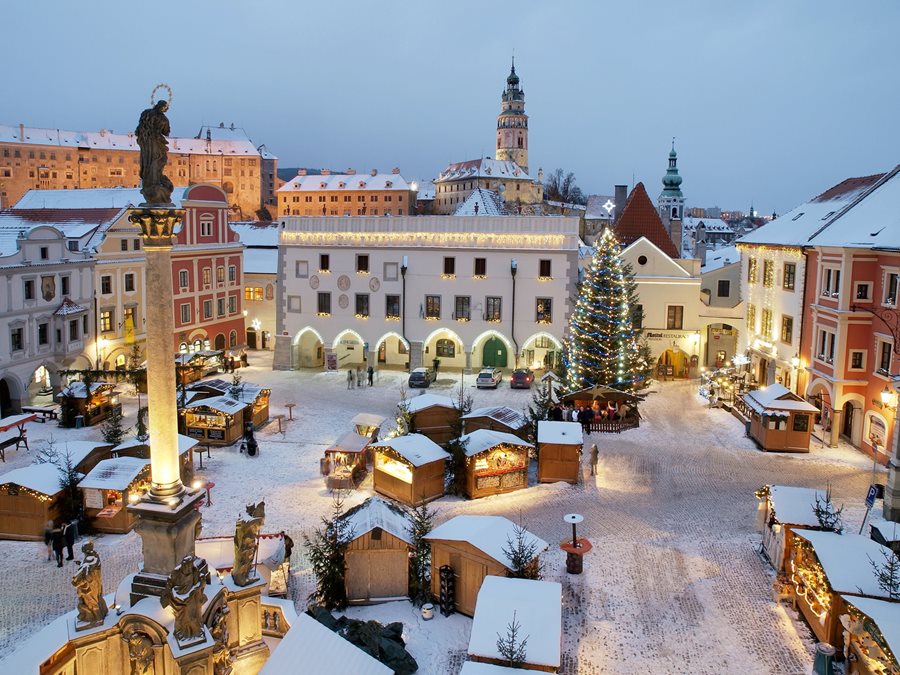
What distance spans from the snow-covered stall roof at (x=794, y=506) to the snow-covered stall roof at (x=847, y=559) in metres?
0.84

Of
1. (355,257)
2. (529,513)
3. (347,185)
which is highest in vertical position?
(347,185)

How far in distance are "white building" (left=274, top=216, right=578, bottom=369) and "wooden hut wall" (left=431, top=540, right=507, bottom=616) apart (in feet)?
74.4

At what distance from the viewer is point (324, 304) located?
126 ft

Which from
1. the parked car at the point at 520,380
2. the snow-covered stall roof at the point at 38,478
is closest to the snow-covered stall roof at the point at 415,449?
the snow-covered stall roof at the point at 38,478

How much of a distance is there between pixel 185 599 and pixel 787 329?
2664 cm

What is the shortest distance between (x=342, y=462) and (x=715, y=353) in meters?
24.7

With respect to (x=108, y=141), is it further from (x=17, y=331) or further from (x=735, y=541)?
(x=735, y=541)

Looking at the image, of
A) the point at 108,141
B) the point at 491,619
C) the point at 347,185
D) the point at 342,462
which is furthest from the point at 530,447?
the point at 108,141

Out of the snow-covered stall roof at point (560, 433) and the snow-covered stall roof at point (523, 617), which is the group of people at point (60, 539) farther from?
the snow-covered stall roof at point (560, 433)

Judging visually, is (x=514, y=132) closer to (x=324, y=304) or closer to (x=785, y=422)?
(x=324, y=304)

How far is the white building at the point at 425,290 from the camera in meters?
35.9

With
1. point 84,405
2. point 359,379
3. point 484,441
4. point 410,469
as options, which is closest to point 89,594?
point 410,469

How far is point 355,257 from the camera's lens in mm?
37812

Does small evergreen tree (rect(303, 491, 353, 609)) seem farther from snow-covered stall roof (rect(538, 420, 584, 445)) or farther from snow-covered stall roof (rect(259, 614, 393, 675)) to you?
snow-covered stall roof (rect(538, 420, 584, 445))
